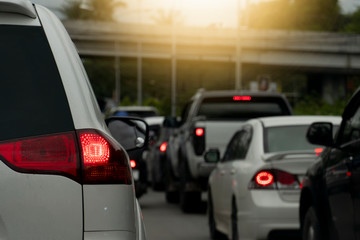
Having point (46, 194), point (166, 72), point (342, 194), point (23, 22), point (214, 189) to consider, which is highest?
point (23, 22)

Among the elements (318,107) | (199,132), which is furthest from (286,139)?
(318,107)

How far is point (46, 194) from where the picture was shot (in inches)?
143

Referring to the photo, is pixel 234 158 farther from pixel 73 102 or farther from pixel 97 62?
pixel 97 62

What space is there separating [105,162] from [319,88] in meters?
88.1

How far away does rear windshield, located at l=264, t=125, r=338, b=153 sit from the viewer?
1060cm

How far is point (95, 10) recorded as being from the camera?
144750mm

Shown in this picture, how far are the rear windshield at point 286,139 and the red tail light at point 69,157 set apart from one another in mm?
6711

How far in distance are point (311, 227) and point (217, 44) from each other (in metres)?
72.6

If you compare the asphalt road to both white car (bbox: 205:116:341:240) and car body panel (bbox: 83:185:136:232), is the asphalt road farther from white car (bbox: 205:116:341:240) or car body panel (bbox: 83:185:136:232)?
car body panel (bbox: 83:185:136:232)

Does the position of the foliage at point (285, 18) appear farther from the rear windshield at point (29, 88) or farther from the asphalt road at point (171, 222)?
the rear windshield at point (29, 88)

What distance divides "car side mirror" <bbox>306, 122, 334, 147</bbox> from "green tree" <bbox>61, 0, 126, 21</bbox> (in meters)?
132

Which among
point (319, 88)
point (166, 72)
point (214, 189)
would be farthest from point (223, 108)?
point (166, 72)

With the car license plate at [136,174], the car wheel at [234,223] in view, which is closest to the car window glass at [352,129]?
the car wheel at [234,223]

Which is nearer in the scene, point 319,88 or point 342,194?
point 342,194
